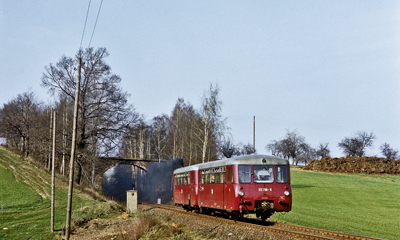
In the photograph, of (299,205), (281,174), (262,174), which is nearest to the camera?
(262,174)

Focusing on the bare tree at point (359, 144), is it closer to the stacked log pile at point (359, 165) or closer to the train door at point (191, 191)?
the stacked log pile at point (359, 165)

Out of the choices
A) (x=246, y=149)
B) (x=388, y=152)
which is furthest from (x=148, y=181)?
(x=388, y=152)

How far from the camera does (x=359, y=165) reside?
195 ft

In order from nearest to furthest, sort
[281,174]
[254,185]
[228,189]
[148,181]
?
1. [254,185]
2. [281,174]
3. [228,189]
4. [148,181]

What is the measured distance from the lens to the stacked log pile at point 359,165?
189 feet

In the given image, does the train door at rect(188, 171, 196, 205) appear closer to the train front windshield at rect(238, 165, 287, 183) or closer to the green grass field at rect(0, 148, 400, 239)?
the green grass field at rect(0, 148, 400, 239)

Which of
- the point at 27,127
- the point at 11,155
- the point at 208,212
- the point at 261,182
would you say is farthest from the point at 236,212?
the point at 27,127

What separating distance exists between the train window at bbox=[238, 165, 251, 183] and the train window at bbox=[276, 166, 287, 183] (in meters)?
1.22

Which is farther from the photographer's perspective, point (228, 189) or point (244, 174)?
point (228, 189)

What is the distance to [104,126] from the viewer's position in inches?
1366

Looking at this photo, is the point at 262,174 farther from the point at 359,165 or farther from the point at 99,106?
the point at 359,165

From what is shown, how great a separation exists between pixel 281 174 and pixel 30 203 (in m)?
20.2

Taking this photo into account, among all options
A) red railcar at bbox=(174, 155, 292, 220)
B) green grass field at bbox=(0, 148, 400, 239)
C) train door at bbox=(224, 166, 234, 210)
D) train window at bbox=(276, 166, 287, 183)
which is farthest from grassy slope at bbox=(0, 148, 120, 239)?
train window at bbox=(276, 166, 287, 183)

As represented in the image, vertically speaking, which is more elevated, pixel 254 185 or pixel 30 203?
pixel 254 185
